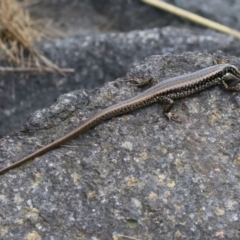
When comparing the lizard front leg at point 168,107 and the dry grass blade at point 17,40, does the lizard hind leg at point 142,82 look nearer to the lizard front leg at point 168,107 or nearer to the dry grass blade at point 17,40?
the lizard front leg at point 168,107

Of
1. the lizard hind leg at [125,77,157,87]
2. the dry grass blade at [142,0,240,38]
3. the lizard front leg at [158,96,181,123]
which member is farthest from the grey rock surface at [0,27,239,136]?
the lizard front leg at [158,96,181,123]

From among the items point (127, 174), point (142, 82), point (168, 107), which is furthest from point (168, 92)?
point (127, 174)

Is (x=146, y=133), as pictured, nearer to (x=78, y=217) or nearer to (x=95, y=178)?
(x=95, y=178)

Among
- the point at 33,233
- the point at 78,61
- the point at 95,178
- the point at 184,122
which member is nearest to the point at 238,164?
the point at 184,122

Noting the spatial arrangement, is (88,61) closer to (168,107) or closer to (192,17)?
(192,17)

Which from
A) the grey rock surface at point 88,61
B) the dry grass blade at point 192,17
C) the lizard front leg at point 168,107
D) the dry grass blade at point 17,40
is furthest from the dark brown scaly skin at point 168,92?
the dry grass blade at point 192,17
